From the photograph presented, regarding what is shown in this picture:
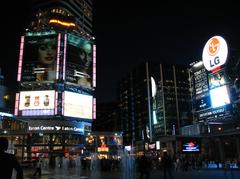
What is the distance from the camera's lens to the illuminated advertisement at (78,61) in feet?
268

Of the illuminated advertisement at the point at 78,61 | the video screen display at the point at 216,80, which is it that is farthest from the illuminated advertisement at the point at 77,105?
the video screen display at the point at 216,80

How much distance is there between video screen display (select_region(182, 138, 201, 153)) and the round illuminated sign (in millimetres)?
24909

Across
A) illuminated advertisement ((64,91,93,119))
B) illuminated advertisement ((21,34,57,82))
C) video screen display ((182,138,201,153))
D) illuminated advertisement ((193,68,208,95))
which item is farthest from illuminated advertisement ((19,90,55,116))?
video screen display ((182,138,201,153))

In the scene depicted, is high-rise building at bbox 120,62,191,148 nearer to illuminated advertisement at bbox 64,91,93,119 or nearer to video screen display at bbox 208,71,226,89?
illuminated advertisement at bbox 64,91,93,119

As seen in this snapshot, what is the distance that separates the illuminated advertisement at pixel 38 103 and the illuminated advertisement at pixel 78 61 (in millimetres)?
6729

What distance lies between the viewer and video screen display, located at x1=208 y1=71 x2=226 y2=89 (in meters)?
59.8

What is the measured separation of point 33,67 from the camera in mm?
80625

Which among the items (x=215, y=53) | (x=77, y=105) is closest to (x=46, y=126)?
(x=77, y=105)

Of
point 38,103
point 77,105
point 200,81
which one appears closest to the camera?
point 200,81

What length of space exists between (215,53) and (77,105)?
1485 inches

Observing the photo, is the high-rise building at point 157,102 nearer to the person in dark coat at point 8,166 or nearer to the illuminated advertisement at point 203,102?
the illuminated advertisement at point 203,102

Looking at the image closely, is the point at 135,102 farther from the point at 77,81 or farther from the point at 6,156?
the point at 6,156

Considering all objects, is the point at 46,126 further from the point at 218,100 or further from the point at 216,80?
the point at 218,100

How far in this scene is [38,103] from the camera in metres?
77.6
